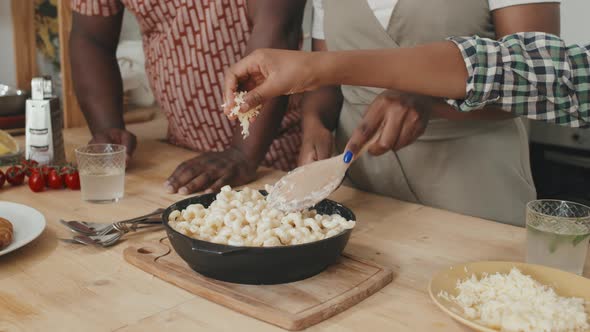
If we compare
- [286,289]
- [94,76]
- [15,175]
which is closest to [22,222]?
[15,175]

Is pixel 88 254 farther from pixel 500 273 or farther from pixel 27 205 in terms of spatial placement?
pixel 500 273

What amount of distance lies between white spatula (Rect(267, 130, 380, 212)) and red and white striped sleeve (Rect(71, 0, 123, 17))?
1.02 metres

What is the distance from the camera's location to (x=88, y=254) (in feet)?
3.68

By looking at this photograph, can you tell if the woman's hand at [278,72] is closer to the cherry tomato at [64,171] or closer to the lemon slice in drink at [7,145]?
the cherry tomato at [64,171]

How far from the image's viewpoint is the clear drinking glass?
100 cm

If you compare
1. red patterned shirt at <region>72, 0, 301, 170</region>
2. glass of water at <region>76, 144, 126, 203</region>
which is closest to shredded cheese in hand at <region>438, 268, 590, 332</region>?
glass of water at <region>76, 144, 126, 203</region>

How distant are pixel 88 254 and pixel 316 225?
41cm

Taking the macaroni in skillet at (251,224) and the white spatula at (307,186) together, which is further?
the white spatula at (307,186)

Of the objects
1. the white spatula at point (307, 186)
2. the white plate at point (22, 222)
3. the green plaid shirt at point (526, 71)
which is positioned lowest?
the white plate at point (22, 222)

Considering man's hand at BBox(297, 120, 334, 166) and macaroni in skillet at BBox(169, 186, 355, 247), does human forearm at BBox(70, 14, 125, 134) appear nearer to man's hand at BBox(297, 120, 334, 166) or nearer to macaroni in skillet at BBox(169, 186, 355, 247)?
man's hand at BBox(297, 120, 334, 166)

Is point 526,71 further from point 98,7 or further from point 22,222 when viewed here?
point 98,7

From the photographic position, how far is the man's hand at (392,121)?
1.29 m

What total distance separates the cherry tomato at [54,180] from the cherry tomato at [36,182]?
15 mm

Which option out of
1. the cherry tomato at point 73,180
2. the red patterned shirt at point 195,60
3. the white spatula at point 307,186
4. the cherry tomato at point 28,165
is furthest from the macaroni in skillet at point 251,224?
the red patterned shirt at point 195,60
